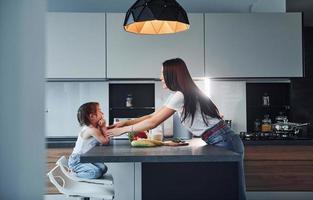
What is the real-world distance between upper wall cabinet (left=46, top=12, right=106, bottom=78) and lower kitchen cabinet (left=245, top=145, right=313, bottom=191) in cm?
154

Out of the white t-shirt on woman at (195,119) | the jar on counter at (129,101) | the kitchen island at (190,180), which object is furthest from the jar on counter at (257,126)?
the kitchen island at (190,180)

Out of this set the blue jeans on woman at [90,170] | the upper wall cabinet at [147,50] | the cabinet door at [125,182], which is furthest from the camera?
the upper wall cabinet at [147,50]

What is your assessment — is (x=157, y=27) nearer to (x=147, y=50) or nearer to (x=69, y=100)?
(x=147, y=50)

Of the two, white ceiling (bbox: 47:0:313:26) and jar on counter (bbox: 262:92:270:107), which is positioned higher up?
white ceiling (bbox: 47:0:313:26)

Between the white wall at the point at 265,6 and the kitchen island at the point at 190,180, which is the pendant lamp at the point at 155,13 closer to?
the kitchen island at the point at 190,180

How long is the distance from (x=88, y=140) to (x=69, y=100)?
1.44m

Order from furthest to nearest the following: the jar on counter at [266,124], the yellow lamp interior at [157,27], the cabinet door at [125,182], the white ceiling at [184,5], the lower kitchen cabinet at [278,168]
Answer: the white ceiling at [184,5], the jar on counter at [266,124], the lower kitchen cabinet at [278,168], the yellow lamp interior at [157,27], the cabinet door at [125,182]

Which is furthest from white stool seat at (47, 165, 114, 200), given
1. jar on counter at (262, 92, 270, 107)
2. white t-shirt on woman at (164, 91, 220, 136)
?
jar on counter at (262, 92, 270, 107)

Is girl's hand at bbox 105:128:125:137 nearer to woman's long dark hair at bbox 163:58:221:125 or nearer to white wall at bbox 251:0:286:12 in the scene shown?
woman's long dark hair at bbox 163:58:221:125

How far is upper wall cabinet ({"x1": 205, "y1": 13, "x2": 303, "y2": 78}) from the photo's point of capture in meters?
3.61

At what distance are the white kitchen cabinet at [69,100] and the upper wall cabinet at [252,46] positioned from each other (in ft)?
3.53

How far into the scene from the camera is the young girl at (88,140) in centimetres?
228

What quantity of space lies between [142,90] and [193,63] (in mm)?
647

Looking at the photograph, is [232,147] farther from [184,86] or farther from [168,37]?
[168,37]
